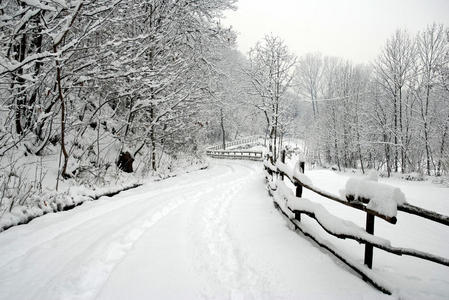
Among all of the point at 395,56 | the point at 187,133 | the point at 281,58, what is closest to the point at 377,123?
the point at 395,56

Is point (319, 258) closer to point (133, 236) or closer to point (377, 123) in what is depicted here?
point (133, 236)

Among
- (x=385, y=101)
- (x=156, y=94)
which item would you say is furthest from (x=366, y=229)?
(x=385, y=101)

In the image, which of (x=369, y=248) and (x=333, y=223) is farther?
(x=333, y=223)

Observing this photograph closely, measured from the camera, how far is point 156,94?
1227 centimetres

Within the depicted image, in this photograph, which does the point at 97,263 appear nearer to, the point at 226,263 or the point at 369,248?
the point at 226,263

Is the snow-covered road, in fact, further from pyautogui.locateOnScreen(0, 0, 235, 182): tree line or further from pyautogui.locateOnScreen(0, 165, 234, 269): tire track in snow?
pyautogui.locateOnScreen(0, 0, 235, 182): tree line

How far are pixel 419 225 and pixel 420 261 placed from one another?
2394mm

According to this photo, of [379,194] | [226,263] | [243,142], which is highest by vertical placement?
[243,142]

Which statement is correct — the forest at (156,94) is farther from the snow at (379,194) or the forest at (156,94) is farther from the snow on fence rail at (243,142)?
the snow at (379,194)

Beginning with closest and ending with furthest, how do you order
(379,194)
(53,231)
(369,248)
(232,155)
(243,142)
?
(379,194)
(369,248)
(53,231)
(232,155)
(243,142)

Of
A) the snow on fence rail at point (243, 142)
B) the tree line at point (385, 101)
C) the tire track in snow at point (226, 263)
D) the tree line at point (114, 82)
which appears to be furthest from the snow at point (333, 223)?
the snow on fence rail at point (243, 142)

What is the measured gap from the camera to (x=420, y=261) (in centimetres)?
333

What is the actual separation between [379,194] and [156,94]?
1134cm

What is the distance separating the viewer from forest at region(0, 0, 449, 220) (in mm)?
6309
